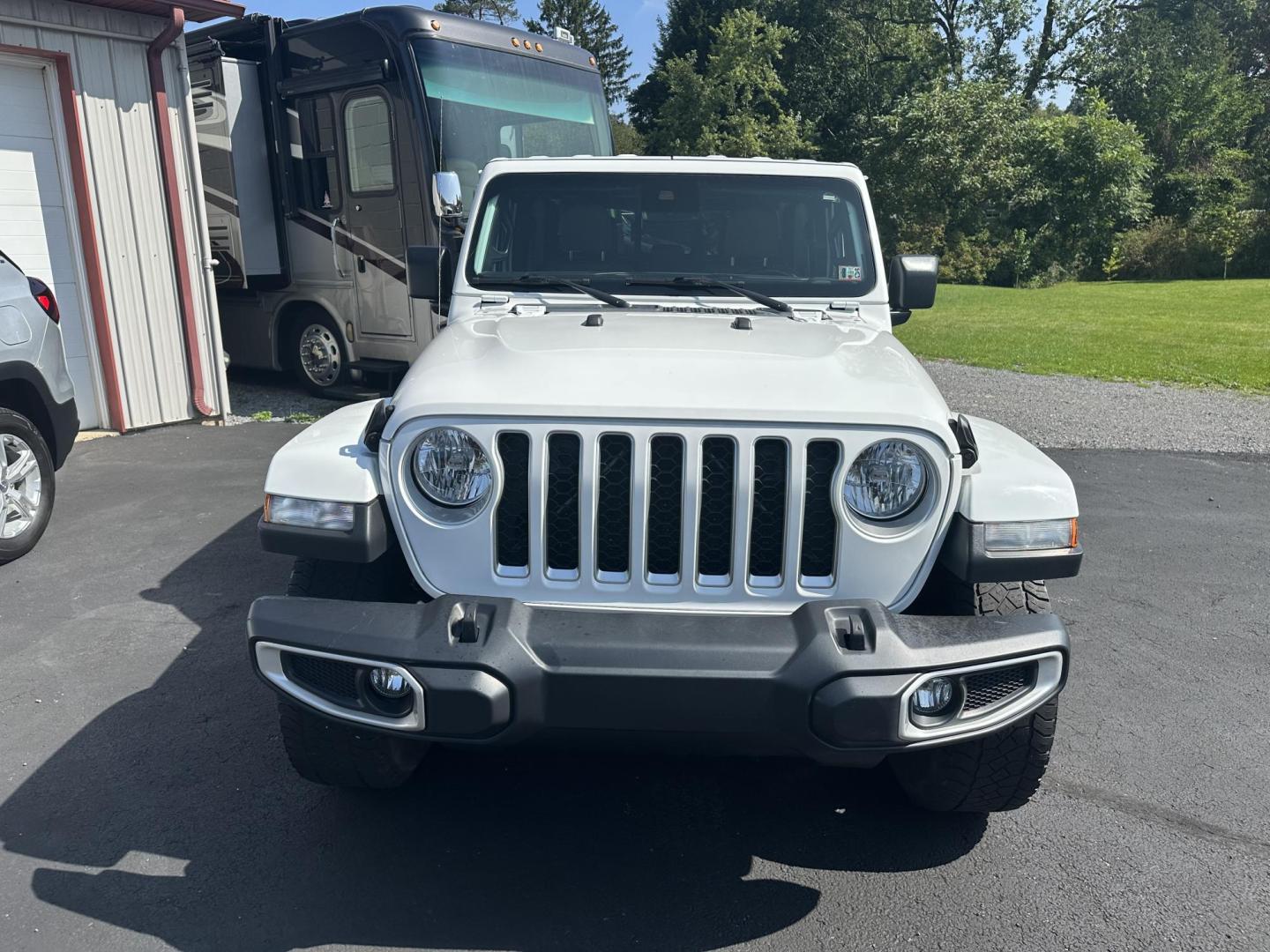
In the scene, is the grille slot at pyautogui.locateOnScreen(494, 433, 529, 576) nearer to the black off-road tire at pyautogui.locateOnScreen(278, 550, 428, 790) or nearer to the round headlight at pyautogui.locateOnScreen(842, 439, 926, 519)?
the black off-road tire at pyautogui.locateOnScreen(278, 550, 428, 790)

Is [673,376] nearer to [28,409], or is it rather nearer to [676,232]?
[676,232]

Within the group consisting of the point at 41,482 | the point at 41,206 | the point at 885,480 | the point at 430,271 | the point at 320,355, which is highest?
the point at 41,206

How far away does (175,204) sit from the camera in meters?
8.49

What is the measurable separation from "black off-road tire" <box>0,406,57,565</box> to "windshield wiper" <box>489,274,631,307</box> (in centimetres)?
289

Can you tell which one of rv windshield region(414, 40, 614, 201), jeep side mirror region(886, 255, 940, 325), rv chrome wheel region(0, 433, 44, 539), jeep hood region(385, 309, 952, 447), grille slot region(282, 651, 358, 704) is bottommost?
rv chrome wheel region(0, 433, 44, 539)

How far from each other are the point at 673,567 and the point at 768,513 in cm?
29

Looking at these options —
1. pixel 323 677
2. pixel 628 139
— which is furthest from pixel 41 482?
pixel 628 139

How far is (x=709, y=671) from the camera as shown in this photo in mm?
2363

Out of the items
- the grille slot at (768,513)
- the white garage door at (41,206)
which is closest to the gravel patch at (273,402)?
the white garage door at (41,206)

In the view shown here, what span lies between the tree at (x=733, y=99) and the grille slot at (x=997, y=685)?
122 ft

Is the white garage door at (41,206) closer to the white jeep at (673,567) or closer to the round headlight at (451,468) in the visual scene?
the white jeep at (673,567)

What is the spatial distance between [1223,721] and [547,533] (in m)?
2.76

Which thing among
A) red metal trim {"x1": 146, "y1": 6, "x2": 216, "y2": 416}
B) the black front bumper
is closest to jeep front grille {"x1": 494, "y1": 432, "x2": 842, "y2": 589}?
the black front bumper

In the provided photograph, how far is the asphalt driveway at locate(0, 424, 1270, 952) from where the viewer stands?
2695 mm
